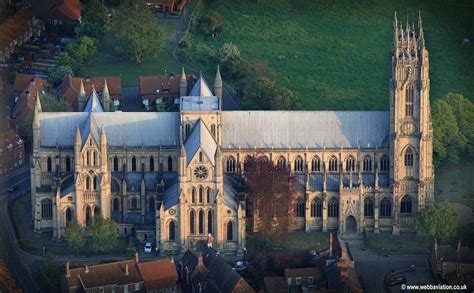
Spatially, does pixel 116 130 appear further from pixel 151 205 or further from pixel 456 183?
pixel 456 183

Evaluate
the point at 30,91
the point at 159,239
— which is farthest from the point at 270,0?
the point at 159,239

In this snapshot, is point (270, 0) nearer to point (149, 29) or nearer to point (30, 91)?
point (149, 29)

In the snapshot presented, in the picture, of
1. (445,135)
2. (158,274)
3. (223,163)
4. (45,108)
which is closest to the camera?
(158,274)

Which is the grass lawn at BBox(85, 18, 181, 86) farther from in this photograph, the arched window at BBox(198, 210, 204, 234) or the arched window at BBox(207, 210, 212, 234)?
the arched window at BBox(207, 210, 212, 234)

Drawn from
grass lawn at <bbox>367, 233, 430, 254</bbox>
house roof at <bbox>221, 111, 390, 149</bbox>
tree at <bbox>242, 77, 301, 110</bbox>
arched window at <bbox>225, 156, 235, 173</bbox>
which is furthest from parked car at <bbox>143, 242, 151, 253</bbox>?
tree at <bbox>242, 77, 301, 110</bbox>

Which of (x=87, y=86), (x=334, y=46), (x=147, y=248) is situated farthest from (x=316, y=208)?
(x=334, y=46)

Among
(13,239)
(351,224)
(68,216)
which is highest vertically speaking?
(68,216)

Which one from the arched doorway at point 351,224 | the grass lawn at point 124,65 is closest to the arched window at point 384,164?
the arched doorway at point 351,224
